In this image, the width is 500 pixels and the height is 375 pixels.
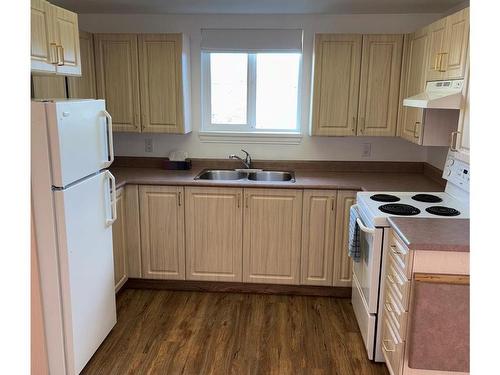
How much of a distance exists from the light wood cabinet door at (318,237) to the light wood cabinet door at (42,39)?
1890mm

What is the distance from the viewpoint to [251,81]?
3.60 metres

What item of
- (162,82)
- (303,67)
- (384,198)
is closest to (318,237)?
(384,198)

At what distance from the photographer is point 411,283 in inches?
74.4

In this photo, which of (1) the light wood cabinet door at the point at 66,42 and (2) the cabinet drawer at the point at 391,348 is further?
(1) the light wood cabinet door at the point at 66,42

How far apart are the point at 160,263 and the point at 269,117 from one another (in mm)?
1600

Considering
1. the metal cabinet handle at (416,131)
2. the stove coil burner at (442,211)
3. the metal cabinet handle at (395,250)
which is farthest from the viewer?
the metal cabinet handle at (416,131)

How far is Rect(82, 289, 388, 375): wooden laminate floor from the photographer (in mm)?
2375

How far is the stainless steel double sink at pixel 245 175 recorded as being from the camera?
355cm

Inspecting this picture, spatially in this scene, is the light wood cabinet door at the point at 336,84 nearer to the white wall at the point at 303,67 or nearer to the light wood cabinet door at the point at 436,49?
the white wall at the point at 303,67

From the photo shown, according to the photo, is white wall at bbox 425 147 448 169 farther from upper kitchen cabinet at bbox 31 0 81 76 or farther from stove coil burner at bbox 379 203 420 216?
upper kitchen cabinet at bbox 31 0 81 76

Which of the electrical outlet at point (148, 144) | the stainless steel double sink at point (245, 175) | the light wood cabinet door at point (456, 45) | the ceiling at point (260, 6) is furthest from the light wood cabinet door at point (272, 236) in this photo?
the ceiling at point (260, 6)

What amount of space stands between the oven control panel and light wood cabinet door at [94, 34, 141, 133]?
2.39 m

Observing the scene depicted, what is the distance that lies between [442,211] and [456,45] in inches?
37.6

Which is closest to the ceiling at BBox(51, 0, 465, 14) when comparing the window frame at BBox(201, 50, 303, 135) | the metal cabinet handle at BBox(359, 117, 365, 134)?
the window frame at BBox(201, 50, 303, 135)
